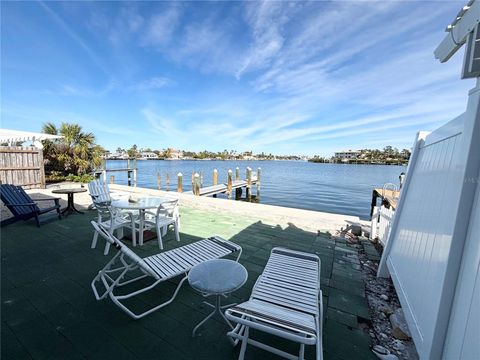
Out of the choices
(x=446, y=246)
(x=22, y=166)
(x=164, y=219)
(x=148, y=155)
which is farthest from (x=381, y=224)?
(x=148, y=155)

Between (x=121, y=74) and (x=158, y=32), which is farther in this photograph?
(x=121, y=74)

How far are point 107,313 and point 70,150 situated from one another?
1314 centimetres

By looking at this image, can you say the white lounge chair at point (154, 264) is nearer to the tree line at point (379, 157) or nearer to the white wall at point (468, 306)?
the white wall at point (468, 306)

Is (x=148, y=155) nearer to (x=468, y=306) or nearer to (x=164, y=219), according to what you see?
(x=164, y=219)

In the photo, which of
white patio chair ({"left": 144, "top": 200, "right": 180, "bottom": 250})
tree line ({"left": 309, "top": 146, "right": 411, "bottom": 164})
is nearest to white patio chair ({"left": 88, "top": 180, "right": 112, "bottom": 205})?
white patio chair ({"left": 144, "top": 200, "right": 180, "bottom": 250})

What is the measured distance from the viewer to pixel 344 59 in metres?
8.96

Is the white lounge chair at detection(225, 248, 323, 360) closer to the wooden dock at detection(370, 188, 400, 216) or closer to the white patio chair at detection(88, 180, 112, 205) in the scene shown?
the wooden dock at detection(370, 188, 400, 216)

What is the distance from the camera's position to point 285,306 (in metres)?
1.60

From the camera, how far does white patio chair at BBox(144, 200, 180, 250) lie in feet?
11.6

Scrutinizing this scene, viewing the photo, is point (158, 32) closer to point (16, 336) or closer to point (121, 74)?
point (121, 74)

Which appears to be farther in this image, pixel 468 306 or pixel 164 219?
pixel 164 219

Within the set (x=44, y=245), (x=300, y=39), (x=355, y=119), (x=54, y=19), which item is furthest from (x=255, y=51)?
(x=355, y=119)

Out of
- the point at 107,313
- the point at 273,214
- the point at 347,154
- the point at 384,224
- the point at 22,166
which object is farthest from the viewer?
the point at 347,154

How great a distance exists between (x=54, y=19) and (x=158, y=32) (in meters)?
3.37
